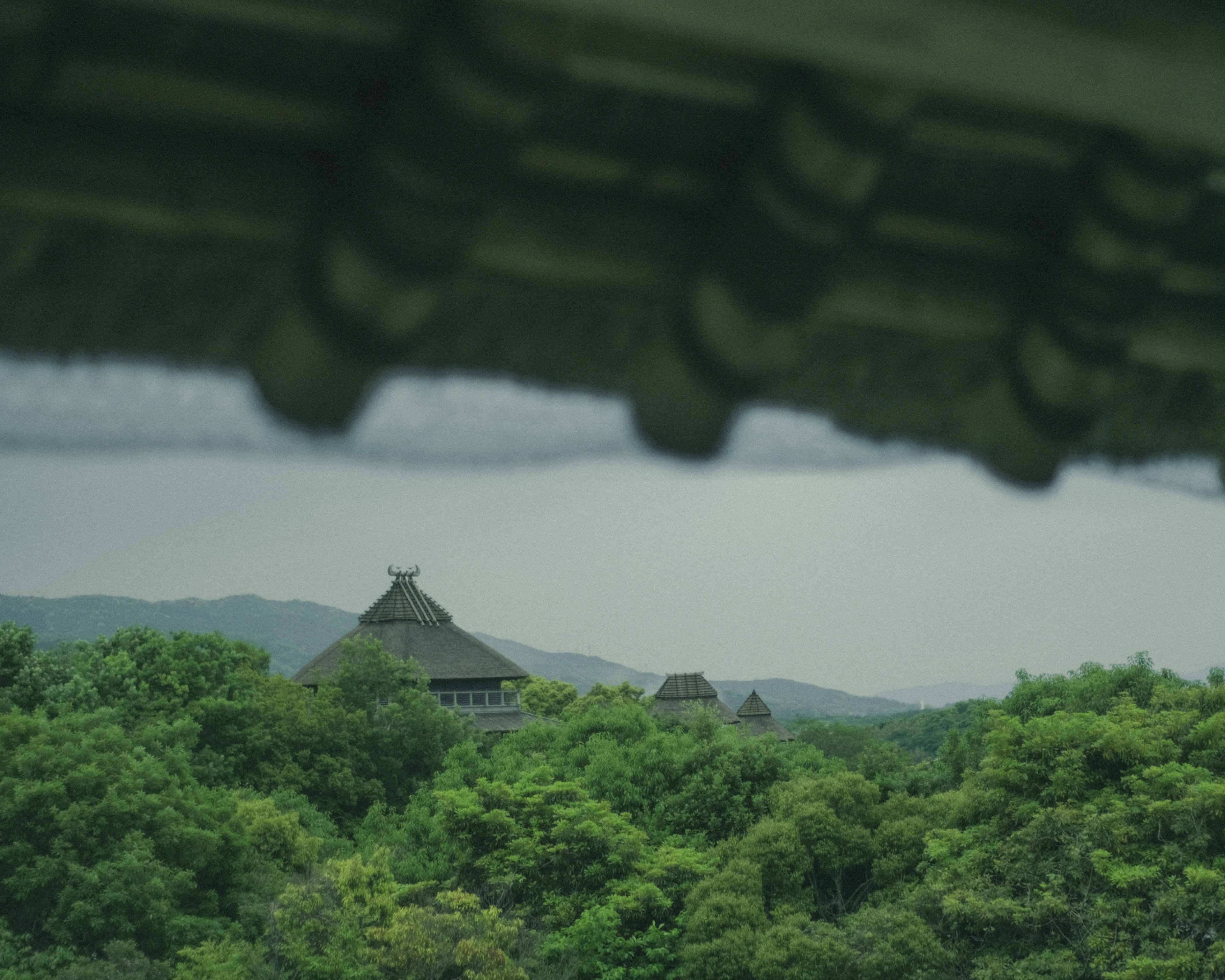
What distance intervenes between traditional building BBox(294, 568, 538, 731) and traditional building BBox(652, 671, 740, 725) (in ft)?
26.7

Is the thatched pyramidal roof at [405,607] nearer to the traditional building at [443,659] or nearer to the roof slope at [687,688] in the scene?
the traditional building at [443,659]

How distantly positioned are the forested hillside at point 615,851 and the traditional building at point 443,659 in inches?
480

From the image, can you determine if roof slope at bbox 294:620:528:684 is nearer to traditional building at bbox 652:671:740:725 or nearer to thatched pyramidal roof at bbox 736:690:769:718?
traditional building at bbox 652:671:740:725

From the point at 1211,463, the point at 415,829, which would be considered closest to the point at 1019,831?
the point at 415,829

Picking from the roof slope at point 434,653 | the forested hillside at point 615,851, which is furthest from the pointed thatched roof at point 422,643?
the forested hillside at point 615,851

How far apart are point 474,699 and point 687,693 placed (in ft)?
44.7

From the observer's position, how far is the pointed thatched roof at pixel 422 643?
134 feet

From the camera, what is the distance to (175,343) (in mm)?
1577

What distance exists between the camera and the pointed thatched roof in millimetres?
40844

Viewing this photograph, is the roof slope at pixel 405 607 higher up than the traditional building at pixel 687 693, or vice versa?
the roof slope at pixel 405 607

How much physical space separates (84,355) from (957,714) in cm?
10199

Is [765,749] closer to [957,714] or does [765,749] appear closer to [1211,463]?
[1211,463]

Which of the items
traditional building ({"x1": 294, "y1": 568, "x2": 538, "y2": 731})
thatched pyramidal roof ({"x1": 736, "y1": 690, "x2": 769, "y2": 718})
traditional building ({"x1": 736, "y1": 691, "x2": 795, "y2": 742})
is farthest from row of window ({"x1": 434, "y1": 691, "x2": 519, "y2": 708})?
thatched pyramidal roof ({"x1": 736, "y1": 690, "x2": 769, "y2": 718})

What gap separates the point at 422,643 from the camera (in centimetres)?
4262
